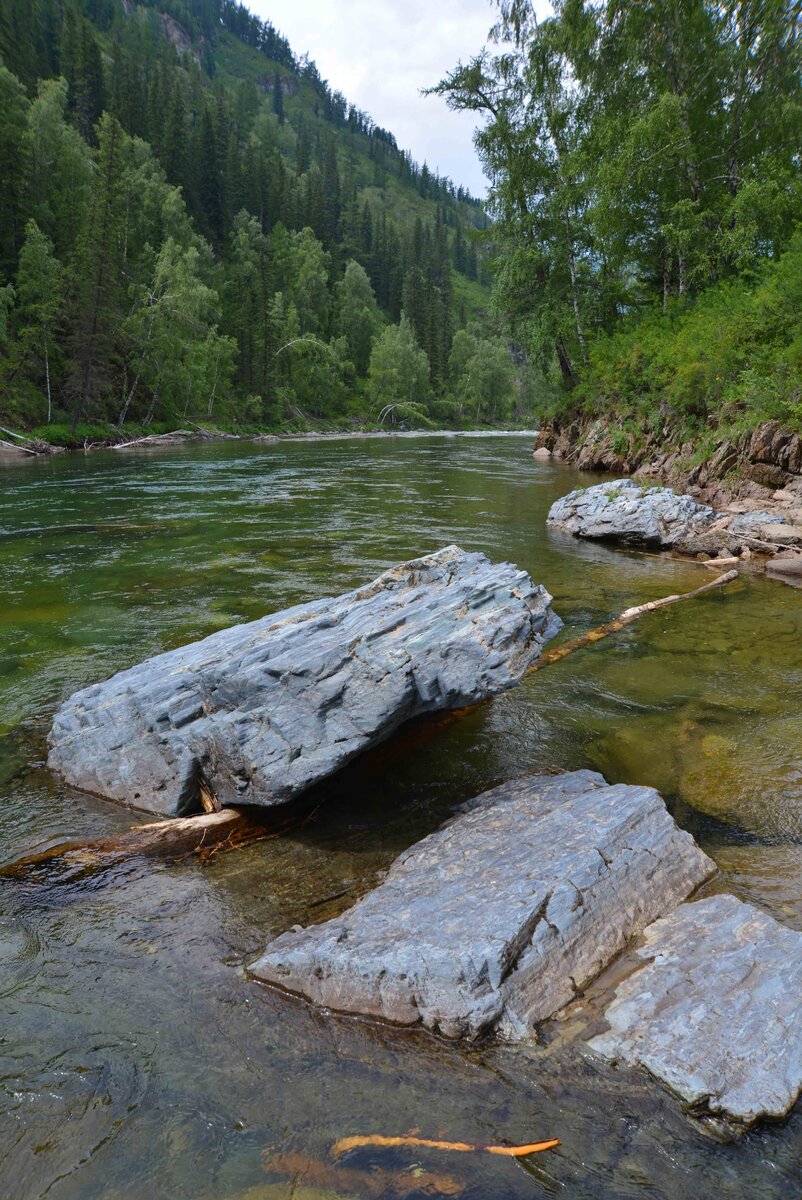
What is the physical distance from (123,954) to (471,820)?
2.42 metres

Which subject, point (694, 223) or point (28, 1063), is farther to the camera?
point (694, 223)

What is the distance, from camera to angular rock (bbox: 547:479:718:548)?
1520cm

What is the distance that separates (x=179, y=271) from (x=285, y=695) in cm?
5728

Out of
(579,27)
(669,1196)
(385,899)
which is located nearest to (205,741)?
(385,899)

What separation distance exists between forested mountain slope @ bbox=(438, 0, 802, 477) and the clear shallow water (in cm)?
1236

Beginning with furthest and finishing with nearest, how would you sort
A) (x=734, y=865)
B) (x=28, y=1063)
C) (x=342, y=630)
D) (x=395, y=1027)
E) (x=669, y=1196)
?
1. (x=342, y=630)
2. (x=734, y=865)
3. (x=395, y=1027)
4. (x=28, y=1063)
5. (x=669, y=1196)

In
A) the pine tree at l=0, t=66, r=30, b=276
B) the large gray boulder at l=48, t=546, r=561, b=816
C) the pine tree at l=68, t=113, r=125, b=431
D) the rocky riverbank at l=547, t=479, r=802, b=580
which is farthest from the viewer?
the pine tree at l=0, t=66, r=30, b=276

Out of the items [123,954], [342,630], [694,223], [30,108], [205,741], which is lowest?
[123,954]

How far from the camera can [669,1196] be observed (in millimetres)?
2377

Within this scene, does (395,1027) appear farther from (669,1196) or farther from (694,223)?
(694,223)

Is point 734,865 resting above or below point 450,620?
below

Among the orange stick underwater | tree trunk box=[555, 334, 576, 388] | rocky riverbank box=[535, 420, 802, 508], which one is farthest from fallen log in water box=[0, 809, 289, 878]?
tree trunk box=[555, 334, 576, 388]

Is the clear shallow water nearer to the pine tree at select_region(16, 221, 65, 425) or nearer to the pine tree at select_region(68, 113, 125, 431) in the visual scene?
the pine tree at select_region(68, 113, 125, 431)

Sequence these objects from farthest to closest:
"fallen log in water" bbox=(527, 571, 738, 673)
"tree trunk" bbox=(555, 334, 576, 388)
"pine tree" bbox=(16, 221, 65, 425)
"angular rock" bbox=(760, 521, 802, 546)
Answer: "pine tree" bbox=(16, 221, 65, 425), "tree trunk" bbox=(555, 334, 576, 388), "angular rock" bbox=(760, 521, 802, 546), "fallen log in water" bbox=(527, 571, 738, 673)
